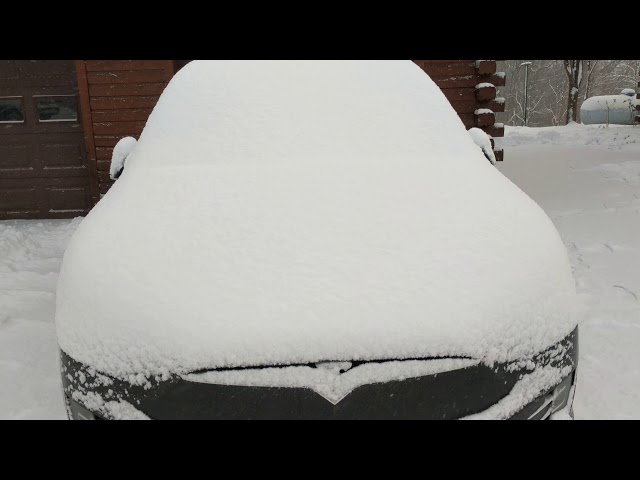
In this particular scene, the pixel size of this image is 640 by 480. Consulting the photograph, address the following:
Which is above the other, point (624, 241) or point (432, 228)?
point (432, 228)

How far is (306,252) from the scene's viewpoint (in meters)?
1.43

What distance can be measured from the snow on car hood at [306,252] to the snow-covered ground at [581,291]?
1040 millimetres

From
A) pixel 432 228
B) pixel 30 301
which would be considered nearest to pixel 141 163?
pixel 432 228

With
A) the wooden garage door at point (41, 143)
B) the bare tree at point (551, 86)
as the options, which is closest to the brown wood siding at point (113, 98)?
the wooden garage door at point (41, 143)

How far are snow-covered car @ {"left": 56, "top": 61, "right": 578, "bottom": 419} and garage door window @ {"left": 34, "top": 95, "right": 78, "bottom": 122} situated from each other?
19.2 feet

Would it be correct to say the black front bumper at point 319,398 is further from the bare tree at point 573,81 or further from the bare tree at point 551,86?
the bare tree at point 551,86

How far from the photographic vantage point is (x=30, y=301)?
3557mm

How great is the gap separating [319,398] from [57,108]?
7132mm

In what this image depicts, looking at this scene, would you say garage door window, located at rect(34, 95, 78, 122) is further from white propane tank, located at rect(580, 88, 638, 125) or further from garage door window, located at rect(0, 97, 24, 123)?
white propane tank, located at rect(580, 88, 638, 125)

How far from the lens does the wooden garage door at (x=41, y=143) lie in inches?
269

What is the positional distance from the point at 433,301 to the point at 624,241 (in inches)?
166

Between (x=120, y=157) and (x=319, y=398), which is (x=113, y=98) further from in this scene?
(x=319, y=398)
